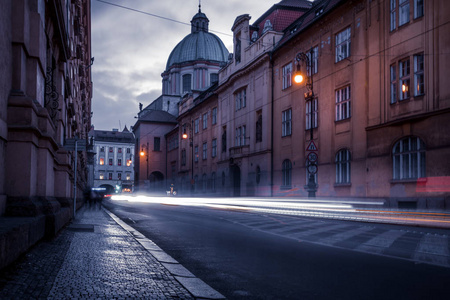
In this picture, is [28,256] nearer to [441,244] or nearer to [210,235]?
[210,235]

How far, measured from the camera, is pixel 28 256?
23.2 ft

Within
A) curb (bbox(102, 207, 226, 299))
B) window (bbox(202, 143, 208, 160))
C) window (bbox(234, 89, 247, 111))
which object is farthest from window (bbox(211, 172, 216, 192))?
curb (bbox(102, 207, 226, 299))

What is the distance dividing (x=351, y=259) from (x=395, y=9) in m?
19.3

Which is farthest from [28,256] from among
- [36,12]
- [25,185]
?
[36,12]

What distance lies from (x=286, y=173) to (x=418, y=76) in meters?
15.5

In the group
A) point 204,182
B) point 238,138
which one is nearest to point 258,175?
point 238,138

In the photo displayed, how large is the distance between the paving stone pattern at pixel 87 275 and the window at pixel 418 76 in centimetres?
1760

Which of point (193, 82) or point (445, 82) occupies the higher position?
point (193, 82)

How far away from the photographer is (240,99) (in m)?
47.0

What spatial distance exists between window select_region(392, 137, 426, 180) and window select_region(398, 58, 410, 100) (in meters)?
2.14

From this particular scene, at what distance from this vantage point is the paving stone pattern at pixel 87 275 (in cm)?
500

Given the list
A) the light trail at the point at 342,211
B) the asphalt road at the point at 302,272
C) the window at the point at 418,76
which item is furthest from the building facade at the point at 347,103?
the asphalt road at the point at 302,272

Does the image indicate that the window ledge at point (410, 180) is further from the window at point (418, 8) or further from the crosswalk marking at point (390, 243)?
the crosswalk marking at point (390, 243)

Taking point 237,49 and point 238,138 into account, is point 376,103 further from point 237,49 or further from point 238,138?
point 237,49
